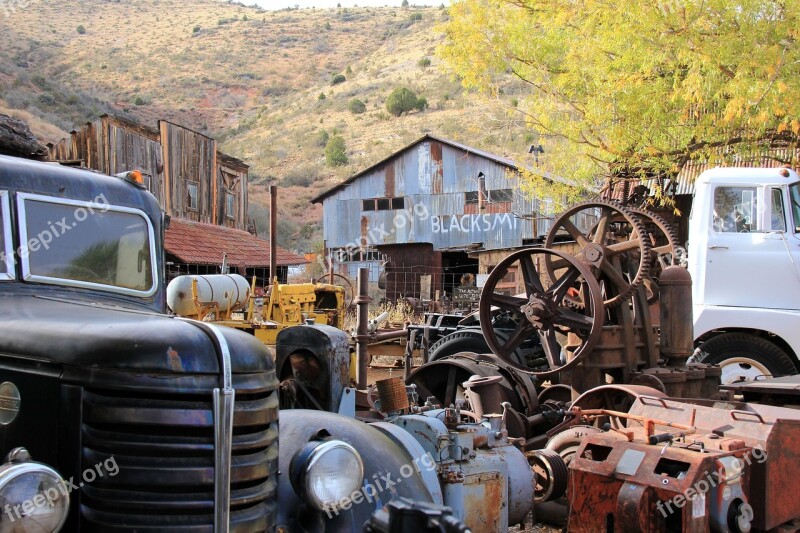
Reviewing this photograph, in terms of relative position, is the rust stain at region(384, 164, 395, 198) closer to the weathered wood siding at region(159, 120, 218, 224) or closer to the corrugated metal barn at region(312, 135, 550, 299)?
the corrugated metal barn at region(312, 135, 550, 299)

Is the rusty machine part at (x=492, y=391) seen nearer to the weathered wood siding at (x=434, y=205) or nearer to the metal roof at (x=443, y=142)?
the metal roof at (x=443, y=142)

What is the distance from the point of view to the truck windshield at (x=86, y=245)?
460 cm

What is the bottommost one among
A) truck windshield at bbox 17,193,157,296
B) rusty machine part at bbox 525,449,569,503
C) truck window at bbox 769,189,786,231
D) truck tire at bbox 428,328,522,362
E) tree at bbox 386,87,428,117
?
rusty machine part at bbox 525,449,569,503

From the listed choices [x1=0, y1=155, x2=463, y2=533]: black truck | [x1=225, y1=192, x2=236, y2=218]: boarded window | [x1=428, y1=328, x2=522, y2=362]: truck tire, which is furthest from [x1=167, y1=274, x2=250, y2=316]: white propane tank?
[x1=225, y1=192, x2=236, y2=218]: boarded window

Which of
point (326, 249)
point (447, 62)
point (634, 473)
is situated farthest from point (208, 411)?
point (326, 249)

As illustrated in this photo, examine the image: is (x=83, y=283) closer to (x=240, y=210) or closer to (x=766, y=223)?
(x=766, y=223)

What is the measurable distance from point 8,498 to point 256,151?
61389 millimetres

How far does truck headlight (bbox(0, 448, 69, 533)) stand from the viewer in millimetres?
2947

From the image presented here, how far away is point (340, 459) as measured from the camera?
374 centimetres

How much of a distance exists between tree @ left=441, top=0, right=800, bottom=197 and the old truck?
8640 millimetres

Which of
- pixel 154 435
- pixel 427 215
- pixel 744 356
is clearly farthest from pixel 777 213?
pixel 427 215

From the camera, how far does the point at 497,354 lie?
840 centimetres

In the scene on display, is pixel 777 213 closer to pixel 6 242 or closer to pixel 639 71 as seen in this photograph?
pixel 639 71

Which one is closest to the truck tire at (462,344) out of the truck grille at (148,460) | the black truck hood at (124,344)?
the black truck hood at (124,344)
